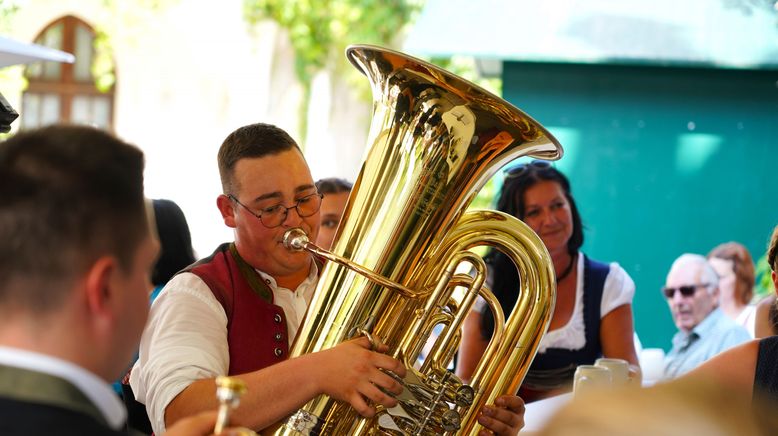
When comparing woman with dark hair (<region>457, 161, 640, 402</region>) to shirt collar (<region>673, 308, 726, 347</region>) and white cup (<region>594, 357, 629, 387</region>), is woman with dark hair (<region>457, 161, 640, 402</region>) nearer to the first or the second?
white cup (<region>594, 357, 629, 387</region>)

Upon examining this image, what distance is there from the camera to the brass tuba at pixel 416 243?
201 cm

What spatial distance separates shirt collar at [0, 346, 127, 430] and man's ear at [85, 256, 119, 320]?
0.06m

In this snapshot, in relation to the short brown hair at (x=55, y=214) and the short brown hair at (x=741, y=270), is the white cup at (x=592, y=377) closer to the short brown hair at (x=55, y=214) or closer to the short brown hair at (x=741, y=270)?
the short brown hair at (x=55, y=214)

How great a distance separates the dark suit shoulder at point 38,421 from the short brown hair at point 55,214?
0.11 meters

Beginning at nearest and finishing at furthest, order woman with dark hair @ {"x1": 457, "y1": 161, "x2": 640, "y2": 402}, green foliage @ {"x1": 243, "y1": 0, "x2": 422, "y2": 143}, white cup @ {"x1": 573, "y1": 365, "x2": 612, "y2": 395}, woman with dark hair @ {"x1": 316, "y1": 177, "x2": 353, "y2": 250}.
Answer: white cup @ {"x1": 573, "y1": 365, "x2": 612, "y2": 395} < woman with dark hair @ {"x1": 457, "y1": 161, "x2": 640, "y2": 402} < woman with dark hair @ {"x1": 316, "y1": 177, "x2": 353, "y2": 250} < green foliage @ {"x1": 243, "y1": 0, "x2": 422, "y2": 143}

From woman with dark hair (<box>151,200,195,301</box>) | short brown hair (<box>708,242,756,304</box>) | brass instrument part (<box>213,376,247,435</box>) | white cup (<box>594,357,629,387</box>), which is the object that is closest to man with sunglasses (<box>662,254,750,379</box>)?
short brown hair (<box>708,242,756,304</box>)

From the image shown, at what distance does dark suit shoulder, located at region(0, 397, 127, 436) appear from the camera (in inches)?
41.8

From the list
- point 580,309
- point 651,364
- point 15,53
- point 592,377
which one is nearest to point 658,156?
point 651,364

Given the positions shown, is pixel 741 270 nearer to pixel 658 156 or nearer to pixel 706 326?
pixel 706 326

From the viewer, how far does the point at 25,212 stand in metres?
1.14

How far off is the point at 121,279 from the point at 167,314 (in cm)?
93

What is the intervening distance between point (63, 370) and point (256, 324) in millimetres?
1101

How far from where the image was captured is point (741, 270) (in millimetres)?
5453

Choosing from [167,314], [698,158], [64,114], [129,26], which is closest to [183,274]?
[167,314]
